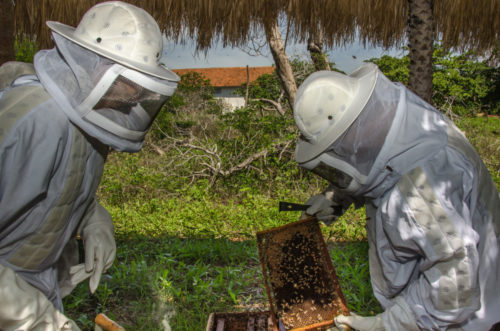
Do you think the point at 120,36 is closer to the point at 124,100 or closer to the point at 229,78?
the point at 124,100

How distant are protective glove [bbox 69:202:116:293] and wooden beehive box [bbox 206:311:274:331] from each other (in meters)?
0.75

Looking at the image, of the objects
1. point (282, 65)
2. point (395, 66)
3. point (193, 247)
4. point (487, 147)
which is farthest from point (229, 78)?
point (193, 247)

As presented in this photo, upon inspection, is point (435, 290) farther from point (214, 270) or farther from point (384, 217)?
point (214, 270)

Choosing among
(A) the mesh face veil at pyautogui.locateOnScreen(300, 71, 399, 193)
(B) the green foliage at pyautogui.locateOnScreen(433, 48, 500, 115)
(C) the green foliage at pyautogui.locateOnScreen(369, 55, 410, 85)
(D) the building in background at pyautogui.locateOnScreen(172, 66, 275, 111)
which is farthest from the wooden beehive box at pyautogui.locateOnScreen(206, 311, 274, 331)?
(D) the building in background at pyautogui.locateOnScreen(172, 66, 275, 111)

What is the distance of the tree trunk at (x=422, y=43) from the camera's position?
344cm

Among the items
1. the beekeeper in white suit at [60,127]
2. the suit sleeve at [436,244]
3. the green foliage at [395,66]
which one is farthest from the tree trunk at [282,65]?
the green foliage at [395,66]

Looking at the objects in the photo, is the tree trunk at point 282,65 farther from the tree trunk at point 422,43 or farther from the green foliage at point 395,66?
the green foliage at point 395,66

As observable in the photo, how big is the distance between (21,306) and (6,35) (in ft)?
8.33

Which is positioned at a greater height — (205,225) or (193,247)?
(193,247)

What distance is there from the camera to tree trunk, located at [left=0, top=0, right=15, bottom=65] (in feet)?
9.84

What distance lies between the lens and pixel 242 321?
2.33 m

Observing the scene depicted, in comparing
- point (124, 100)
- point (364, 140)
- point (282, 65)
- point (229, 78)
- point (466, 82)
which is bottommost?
point (229, 78)

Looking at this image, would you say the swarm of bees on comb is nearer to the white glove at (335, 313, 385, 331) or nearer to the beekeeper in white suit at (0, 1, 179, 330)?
the white glove at (335, 313, 385, 331)

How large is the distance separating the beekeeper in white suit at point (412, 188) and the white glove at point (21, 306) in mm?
1072
